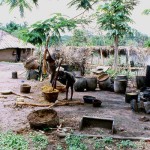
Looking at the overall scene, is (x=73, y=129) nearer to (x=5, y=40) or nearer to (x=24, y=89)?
(x=24, y=89)

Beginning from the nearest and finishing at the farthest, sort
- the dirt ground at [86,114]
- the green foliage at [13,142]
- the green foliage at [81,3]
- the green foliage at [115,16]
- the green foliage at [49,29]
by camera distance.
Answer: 1. the green foliage at [13,142]
2. the dirt ground at [86,114]
3. the green foliage at [81,3]
4. the green foliage at [49,29]
5. the green foliage at [115,16]

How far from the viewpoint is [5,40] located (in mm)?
31391

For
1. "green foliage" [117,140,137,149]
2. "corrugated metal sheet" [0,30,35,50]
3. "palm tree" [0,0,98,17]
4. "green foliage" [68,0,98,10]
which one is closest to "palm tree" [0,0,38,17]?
"palm tree" [0,0,98,17]

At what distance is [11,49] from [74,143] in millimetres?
27814

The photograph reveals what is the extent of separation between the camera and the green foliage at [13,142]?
15.9ft

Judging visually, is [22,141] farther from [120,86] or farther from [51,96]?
[120,86]

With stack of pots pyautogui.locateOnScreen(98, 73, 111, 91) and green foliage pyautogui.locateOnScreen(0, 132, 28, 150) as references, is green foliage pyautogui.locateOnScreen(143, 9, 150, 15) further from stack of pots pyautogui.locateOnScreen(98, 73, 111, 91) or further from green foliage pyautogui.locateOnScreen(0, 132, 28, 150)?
green foliage pyautogui.locateOnScreen(0, 132, 28, 150)

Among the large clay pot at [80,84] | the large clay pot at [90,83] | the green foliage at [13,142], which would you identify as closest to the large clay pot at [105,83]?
the large clay pot at [90,83]

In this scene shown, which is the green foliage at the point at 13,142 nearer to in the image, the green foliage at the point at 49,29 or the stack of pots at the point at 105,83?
the green foliage at the point at 49,29

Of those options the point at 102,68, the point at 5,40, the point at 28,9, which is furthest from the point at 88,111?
the point at 5,40

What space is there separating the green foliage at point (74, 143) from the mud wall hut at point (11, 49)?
25.0 metres

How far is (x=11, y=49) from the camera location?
31469mm

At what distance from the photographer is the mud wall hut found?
30327mm

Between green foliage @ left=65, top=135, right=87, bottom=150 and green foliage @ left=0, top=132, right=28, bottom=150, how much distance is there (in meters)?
0.81
